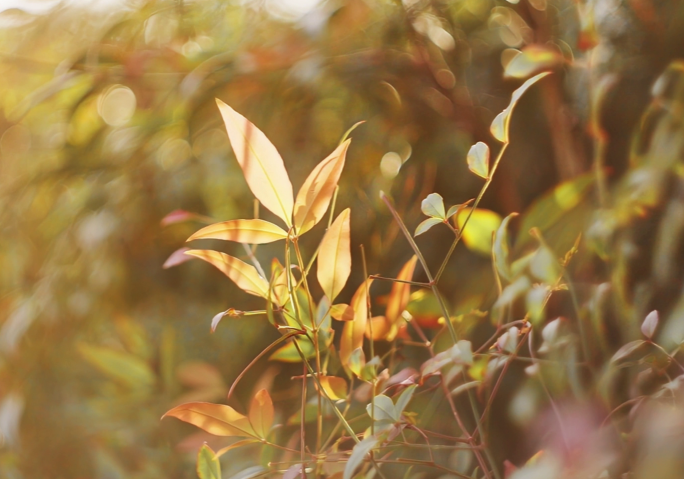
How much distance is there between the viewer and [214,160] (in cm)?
50

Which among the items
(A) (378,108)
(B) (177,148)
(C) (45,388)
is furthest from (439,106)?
(C) (45,388)

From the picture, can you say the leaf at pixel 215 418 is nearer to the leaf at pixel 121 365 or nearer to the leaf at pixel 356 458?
the leaf at pixel 356 458

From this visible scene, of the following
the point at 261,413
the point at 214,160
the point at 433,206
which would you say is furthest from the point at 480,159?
the point at 214,160

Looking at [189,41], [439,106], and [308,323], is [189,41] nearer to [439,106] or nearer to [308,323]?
[439,106]

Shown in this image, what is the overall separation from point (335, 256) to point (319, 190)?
28 millimetres

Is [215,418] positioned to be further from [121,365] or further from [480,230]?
[121,365]

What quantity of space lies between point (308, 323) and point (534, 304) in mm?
99

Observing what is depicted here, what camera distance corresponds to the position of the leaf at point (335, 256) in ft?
0.71

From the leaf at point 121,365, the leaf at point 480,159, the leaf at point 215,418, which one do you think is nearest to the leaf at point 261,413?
the leaf at point 215,418

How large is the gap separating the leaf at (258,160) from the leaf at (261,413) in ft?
0.24

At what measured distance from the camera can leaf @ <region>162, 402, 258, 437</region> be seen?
22 centimetres

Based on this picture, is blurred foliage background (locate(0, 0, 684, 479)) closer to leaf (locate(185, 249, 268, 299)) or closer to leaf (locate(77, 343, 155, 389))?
leaf (locate(77, 343, 155, 389))

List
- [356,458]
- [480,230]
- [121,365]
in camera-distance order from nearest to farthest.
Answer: [356,458] → [480,230] → [121,365]

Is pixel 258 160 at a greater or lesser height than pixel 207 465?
greater
